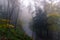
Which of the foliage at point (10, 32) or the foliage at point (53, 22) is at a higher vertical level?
the foliage at point (53, 22)

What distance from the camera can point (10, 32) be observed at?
247cm

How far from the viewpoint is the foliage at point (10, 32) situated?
96.4 inches

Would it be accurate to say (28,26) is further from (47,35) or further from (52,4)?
(52,4)

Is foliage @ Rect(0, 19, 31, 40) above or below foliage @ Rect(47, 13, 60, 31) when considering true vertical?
below

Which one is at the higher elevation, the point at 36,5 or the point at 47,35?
the point at 36,5

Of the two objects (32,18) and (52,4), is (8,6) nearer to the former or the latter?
(32,18)

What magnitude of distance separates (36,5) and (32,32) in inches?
16.3

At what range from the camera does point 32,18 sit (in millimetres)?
2537

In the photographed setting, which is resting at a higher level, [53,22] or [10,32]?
[53,22]

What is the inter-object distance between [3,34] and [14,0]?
533 millimetres

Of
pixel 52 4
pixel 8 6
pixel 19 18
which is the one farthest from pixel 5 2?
pixel 52 4

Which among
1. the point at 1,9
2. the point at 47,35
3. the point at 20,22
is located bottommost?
the point at 47,35

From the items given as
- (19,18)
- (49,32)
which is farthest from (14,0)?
(49,32)

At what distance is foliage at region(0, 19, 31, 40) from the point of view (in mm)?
2449
